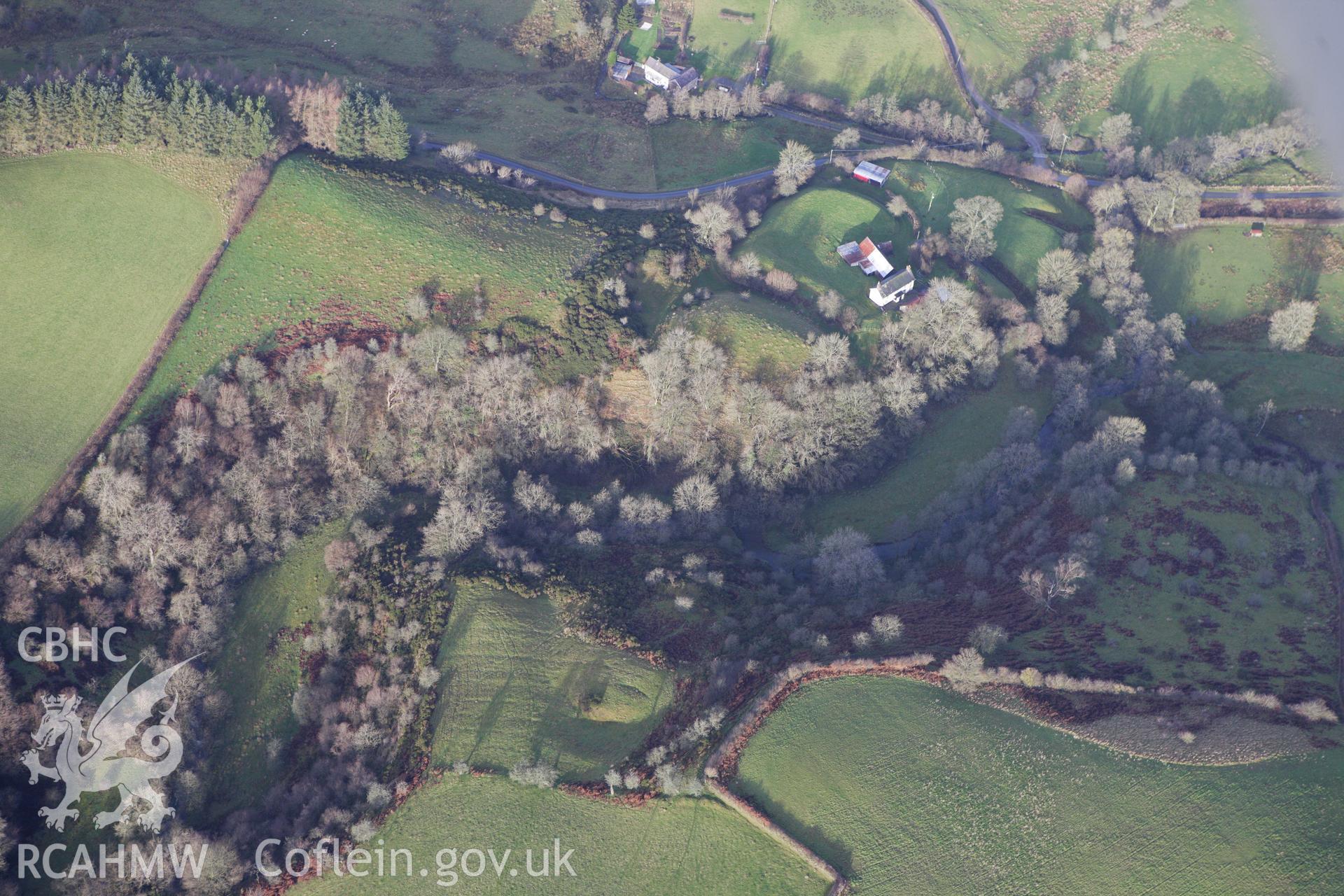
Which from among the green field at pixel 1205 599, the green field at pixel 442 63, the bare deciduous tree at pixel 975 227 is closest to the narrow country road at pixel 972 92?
the bare deciduous tree at pixel 975 227

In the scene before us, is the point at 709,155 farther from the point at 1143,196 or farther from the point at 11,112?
the point at 11,112

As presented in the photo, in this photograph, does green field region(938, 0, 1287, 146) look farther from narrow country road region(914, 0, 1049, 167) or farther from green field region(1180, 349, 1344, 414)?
green field region(1180, 349, 1344, 414)

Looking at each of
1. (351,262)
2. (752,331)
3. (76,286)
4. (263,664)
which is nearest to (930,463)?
(752,331)

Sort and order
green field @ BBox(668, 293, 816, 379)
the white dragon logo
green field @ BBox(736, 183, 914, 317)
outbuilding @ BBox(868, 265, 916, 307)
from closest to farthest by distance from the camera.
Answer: the white dragon logo → green field @ BBox(668, 293, 816, 379) → outbuilding @ BBox(868, 265, 916, 307) → green field @ BBox(736, 183, 914, 317)

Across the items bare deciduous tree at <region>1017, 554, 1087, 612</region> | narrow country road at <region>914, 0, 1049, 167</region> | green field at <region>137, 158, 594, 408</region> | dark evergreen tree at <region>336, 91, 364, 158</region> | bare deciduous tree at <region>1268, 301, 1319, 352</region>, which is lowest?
bare deciduous tree at <region>1017, 554, 1087, 612</region>

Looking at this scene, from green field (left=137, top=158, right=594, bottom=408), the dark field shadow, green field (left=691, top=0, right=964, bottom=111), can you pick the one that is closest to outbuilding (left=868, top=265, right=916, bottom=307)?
green field (left=137, top=158, right=594, bottom=408)

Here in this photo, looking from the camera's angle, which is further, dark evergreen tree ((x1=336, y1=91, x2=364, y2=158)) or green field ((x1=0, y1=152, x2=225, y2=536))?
dark evergreen tree ((x1=336, y1=91, x2=364, y2=158))

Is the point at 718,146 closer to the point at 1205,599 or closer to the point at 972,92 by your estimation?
the point at 972,92

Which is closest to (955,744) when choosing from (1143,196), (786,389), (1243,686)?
(1243,686)
